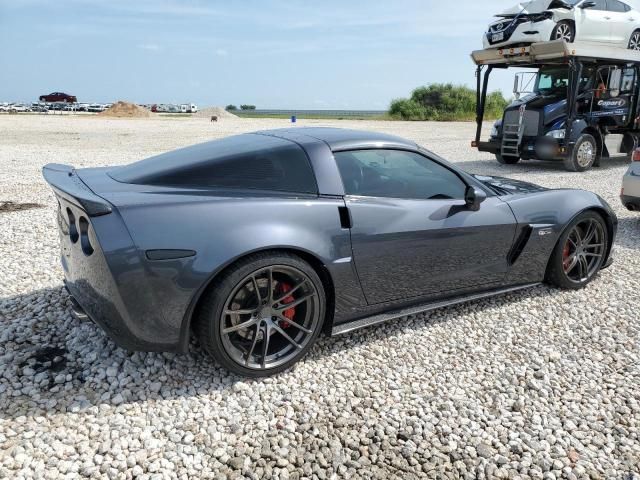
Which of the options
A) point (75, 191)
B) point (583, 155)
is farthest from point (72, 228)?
point (583, 155)

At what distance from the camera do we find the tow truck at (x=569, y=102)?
10.7m

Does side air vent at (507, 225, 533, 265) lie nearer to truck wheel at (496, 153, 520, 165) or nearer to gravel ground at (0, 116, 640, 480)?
gravel ground at (0, 116, 640, 480)

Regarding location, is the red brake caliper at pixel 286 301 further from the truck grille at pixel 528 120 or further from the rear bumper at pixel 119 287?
the truck grille at pixel 528 120

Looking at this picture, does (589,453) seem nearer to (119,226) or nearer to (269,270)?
(269,270)

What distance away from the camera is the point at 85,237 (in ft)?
8.62

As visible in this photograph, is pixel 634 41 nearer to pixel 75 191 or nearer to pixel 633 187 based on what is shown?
pixel 633 187

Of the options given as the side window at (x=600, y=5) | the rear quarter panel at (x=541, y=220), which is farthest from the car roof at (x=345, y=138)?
the side window at (x=600, y=5)

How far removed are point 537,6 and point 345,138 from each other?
963cm

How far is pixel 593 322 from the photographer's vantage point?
12.1 feet

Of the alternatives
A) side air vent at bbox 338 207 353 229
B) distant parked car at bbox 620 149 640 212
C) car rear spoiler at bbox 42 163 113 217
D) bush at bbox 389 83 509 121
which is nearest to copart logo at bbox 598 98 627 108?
distant parked car at bbox 620 149 640 212

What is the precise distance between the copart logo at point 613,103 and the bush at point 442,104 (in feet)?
89.5

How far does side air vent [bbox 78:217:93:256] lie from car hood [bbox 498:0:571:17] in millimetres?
10793

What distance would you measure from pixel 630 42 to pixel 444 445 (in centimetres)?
1205

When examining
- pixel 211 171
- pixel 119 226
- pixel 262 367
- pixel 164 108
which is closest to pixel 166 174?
pixel 211 171
